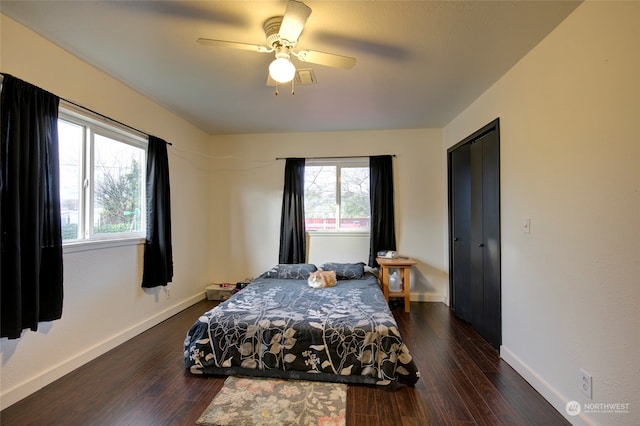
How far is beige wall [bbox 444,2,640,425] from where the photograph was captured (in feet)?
4.44

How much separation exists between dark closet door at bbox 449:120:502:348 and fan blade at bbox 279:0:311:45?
2.06 meters

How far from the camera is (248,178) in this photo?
429 cm

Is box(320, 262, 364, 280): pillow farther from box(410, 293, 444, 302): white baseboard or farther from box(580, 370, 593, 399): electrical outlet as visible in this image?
box(580, 370, 593, 399): electrical outlet

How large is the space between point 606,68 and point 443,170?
2513 millimetres

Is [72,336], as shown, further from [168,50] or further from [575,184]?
[575,184]

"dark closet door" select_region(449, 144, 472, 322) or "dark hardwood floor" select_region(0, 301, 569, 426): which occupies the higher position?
"dark closet door" select_region(449, 144, 472, 322)

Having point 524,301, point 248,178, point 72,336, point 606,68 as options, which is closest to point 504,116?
point 606,68

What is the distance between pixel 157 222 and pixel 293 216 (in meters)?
1.75

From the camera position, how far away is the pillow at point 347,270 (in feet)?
11.5

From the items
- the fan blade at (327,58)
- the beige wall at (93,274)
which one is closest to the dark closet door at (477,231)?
the fan blade at (327,58)

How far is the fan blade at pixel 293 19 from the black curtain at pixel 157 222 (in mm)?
2199

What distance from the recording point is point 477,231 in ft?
9.68

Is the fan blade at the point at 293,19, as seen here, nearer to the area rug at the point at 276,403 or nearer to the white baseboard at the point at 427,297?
the area rug at the point at 276,403

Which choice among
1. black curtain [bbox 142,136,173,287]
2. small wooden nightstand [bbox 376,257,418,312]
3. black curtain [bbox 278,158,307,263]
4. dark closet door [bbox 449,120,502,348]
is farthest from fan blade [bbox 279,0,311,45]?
small wooden nightstand [bbox 376,257,418,312]
